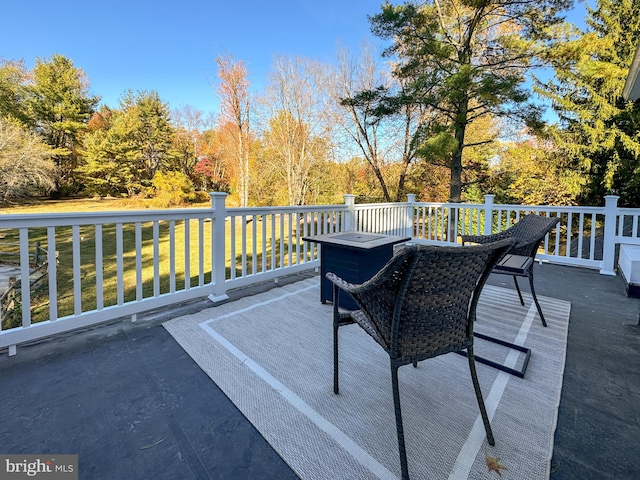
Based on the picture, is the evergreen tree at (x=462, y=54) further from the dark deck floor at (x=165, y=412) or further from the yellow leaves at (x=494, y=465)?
the yellow leaves at (x=494, y=465)

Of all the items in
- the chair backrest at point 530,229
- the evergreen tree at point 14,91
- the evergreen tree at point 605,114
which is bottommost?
the chair backrest at point 530,229

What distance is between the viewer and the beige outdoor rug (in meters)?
1.22

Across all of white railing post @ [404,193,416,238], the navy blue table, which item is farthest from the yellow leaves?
white railing post @ [404,193,416,238]

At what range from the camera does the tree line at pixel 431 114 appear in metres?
6.37

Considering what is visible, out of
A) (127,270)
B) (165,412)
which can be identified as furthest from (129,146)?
(165,412)

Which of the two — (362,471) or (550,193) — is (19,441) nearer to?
(362,471)

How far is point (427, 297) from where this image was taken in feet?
3.89

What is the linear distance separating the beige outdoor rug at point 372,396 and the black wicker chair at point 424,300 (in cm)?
16

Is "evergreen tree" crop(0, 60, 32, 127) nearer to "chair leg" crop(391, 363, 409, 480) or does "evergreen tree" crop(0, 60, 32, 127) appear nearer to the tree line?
the tree line

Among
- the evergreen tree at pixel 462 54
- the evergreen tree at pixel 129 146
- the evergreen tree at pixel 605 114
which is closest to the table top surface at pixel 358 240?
the evergreen tree at pixel 462 54

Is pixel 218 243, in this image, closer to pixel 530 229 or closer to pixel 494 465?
pixel 494 465

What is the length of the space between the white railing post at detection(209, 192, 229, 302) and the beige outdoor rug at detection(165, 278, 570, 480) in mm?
447

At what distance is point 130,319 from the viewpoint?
8.39 ft

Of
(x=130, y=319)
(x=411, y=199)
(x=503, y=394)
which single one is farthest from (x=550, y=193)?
(x=130, y=319)
